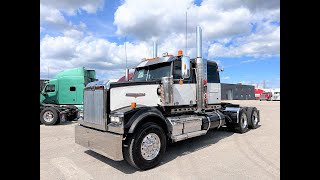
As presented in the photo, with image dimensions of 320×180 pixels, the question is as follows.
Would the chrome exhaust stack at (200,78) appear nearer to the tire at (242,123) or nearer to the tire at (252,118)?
the tire at (242,123)

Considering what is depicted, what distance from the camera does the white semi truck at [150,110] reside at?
4.85 metres

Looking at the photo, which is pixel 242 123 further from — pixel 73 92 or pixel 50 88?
pixel 50 88

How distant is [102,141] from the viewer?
4.98 meters

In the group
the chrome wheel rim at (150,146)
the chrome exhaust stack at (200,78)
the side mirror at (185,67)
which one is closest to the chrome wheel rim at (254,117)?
the chrome exhaust stack at (200,78)

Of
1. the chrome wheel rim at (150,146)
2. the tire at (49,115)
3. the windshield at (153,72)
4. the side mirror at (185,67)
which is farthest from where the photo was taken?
the tire at (49,115)

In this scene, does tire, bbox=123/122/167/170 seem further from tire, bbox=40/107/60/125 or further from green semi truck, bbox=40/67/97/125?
green semi truck, bbox=40/67/97/125

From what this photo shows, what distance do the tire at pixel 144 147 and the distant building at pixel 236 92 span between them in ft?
170

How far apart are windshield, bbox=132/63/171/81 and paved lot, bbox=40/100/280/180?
2.30m

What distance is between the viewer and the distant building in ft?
188

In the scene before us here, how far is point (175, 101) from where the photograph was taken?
6.41 m

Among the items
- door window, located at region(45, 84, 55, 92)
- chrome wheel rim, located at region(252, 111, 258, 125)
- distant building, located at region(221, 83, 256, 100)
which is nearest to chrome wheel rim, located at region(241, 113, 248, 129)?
→ chrome wheel rim, located at region(252, 111, 258, 125)
